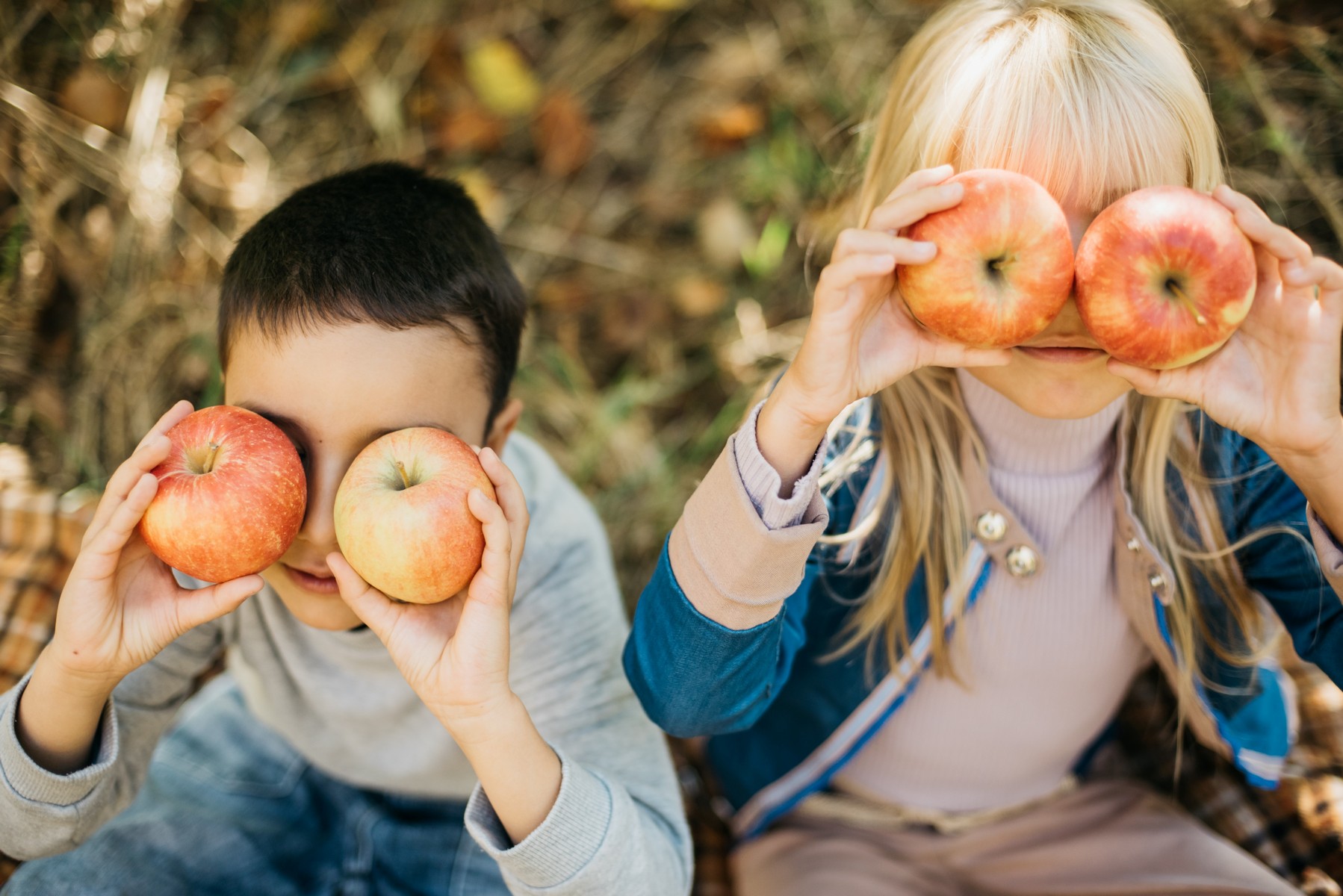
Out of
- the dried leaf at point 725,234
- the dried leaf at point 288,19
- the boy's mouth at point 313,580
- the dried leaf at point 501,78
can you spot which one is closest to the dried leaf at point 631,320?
the dried leaf at point 725,234

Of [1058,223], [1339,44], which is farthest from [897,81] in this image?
[1339,44]

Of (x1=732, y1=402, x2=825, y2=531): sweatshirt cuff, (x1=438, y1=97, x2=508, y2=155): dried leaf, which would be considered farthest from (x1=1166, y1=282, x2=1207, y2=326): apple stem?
(x1=438, y1=97, x2=508, y2=155): dried leaf

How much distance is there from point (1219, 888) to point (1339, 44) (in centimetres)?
190

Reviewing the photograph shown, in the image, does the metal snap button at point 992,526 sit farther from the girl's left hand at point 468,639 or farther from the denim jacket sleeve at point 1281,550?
the girl's left hand at point 468,639

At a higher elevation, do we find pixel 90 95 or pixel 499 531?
pixel 90 95

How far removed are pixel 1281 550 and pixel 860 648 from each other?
2.00ft

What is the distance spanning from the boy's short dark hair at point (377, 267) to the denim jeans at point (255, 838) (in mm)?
720

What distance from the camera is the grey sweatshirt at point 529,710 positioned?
119 centimetres

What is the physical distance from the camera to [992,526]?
55.1 inches

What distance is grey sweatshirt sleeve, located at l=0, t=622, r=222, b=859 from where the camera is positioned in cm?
122

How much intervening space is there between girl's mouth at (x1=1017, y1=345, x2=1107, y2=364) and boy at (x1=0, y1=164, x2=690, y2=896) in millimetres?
664

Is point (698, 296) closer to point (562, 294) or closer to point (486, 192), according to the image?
point (562, 294)

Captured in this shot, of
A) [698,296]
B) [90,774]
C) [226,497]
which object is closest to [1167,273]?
[226,497]

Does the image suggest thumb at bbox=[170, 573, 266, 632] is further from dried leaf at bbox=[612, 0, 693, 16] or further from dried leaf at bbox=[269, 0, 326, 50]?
dried leaf at bbox=[612, 0, 693, 16]
